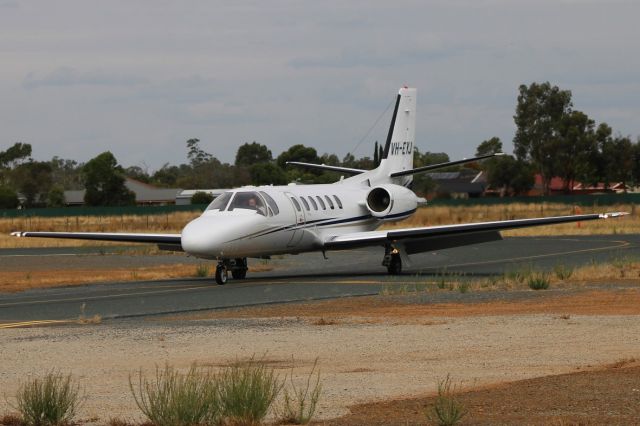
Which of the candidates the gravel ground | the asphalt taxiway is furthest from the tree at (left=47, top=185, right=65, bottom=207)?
the gravel ground

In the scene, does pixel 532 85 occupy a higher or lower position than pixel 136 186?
higher

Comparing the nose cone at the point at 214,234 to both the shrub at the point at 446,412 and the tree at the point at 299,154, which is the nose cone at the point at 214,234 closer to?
the shrub at the point at 446,412

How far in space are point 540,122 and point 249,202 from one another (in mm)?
92117

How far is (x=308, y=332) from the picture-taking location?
1842 cm

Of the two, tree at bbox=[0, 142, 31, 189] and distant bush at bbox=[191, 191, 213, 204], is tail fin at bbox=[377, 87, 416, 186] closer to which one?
distant bush at bbox=[191, 191, 213, 204]

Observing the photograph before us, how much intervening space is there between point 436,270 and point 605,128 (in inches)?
3447

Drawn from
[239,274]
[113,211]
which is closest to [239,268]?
[239,274]

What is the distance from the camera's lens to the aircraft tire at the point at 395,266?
33.0 m

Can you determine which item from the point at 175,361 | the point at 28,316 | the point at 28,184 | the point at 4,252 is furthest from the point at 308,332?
the point at 28,184

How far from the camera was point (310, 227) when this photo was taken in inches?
1293

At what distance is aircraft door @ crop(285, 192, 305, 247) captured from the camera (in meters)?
32.1

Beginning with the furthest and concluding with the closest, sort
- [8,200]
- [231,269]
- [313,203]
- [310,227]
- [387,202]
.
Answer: [8,200] < [387,202] < [313,203] < [310,227] < [231,269]

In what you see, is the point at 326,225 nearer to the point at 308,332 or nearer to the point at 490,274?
the point at 490,274

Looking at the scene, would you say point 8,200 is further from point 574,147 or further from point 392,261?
point 392,261
